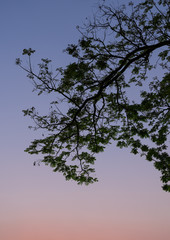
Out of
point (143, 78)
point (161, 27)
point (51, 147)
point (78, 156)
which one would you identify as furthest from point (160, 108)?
point (51, 147)

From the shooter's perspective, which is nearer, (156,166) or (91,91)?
(156,166)

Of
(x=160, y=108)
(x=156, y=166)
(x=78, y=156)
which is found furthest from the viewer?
(x=160, y=108)

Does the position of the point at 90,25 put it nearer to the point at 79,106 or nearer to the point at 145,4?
the point at 145,4

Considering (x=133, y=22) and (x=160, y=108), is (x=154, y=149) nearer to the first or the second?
(x=160, y=108)

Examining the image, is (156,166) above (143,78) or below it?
below

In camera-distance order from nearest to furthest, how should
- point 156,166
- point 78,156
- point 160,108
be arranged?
point 156,166, point 78,156, point 160,108

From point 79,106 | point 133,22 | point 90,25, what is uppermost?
point 133,22

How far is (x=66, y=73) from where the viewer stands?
9.44 meters

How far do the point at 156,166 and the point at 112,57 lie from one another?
5.21 metres

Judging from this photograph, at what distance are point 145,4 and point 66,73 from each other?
484cm

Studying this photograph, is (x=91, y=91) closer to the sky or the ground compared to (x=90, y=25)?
closer to the ground

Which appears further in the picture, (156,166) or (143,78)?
(143,78)

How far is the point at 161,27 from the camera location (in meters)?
9.77

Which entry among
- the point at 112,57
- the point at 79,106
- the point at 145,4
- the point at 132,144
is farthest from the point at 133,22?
the point at 132,144
